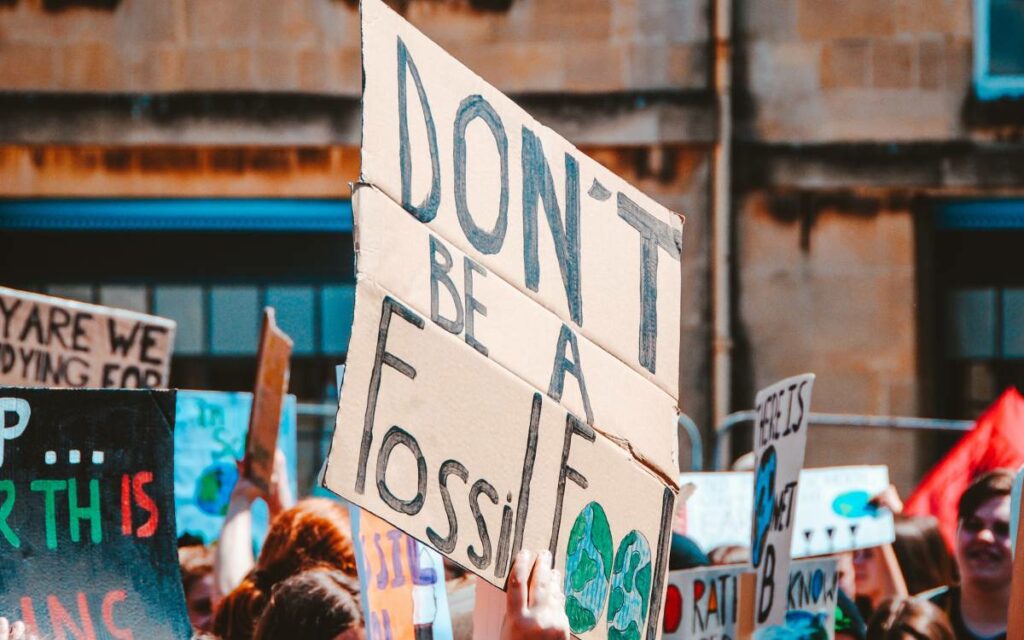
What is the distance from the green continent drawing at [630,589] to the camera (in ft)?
8.46

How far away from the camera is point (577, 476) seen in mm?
2512

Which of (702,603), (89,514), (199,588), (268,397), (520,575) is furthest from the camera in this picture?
(199,588)

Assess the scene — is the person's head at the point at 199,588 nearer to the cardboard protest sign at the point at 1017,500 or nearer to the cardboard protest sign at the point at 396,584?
the cardboard protest sign at the point at 396,584

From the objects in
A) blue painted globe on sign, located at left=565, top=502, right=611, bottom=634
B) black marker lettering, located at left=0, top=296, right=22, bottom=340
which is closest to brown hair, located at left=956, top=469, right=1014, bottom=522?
blue painted globe on sign, located at left=565, top=502, right=611, bottom=634

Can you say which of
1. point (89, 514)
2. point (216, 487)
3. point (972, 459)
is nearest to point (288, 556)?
point (89, 514)

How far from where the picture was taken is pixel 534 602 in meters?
2.30

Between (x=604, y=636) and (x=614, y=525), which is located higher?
(x=614, y=525)

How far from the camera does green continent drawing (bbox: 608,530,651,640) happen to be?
8.46 feet

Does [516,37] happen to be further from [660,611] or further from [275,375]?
[660,611]

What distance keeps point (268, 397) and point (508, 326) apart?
1829 millimetres

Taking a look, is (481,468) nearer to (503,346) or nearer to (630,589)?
(503,346)

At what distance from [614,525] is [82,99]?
705cm

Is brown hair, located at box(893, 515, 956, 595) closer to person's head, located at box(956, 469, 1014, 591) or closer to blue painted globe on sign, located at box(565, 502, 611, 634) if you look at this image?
person's head, located at box(956, 469, 1014, 591)

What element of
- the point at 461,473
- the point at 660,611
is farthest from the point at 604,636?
the point at 461,473
